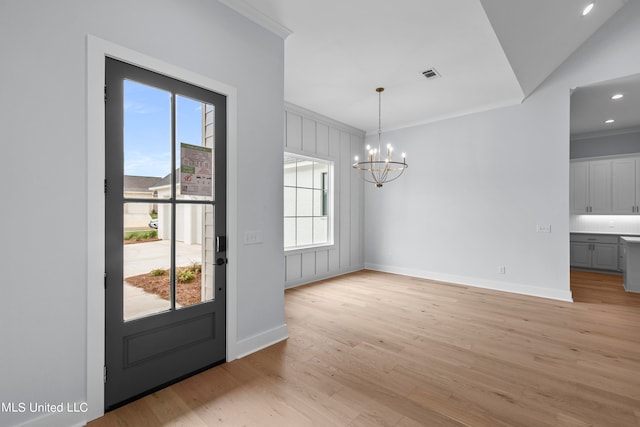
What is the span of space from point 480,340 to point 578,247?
5.44m

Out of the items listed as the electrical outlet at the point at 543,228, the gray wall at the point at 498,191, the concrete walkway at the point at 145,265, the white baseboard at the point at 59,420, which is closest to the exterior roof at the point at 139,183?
the concrete walkway at the point at 145,265

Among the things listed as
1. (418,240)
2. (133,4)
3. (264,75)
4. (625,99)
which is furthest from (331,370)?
(625,99)

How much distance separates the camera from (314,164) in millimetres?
5809

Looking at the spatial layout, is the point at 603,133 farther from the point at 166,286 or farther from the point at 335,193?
the point at 166,286

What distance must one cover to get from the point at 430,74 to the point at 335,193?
9.08ft

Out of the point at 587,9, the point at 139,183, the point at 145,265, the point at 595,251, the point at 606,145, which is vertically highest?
the point at 587,9

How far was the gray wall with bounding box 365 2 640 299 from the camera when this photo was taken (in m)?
4.29

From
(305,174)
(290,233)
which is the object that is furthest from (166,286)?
(305,174)

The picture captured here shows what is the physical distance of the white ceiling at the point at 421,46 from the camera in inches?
107

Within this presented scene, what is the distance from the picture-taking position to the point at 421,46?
3.27 m

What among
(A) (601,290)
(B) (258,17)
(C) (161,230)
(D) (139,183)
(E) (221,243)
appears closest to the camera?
(D) (139,183)

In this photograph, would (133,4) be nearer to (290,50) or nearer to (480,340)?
(290,50)

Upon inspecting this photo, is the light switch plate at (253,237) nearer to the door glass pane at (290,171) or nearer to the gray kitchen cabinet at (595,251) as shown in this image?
the door glass pane at (290,171)

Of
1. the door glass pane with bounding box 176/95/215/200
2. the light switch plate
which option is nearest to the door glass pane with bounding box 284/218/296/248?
the light switch plate
